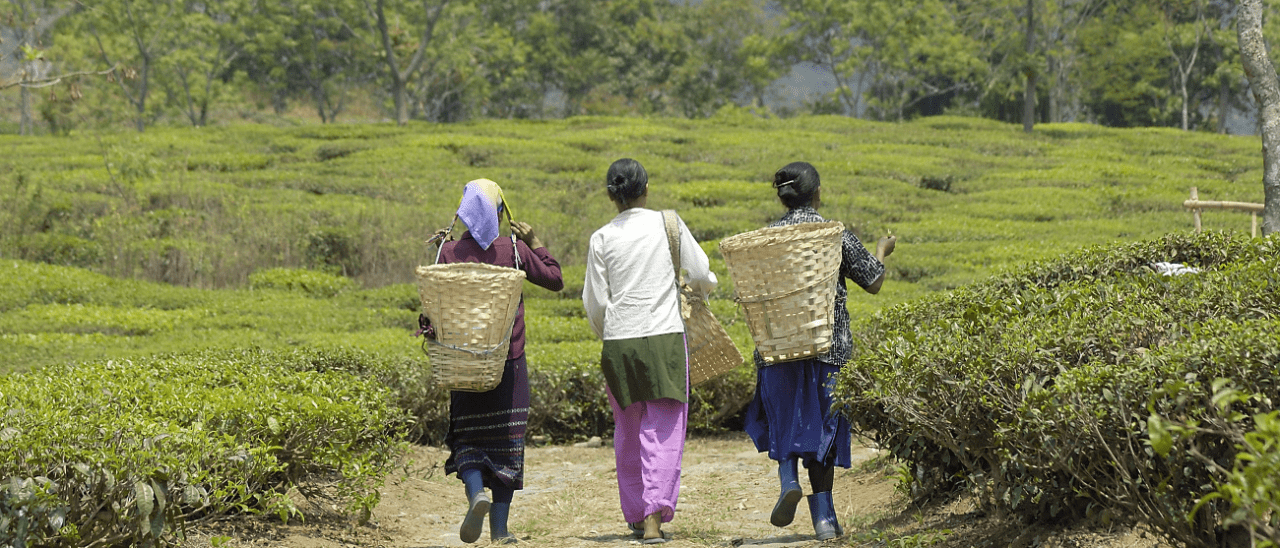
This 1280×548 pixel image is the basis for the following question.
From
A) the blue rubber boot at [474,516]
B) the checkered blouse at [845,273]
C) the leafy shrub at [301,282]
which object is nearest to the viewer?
the blue rubber boot at [474,516]

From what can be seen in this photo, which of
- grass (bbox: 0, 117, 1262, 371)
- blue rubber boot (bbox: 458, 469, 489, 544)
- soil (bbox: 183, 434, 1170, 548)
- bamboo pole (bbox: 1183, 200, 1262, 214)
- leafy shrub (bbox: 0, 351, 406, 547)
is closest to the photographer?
leafy shrub (bbox: 0, 351, 406, 547)

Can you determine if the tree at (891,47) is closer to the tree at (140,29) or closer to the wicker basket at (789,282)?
the tree at (140,29)

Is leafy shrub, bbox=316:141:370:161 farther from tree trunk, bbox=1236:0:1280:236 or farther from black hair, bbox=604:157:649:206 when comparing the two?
black hair, bbox=604:157:649:206

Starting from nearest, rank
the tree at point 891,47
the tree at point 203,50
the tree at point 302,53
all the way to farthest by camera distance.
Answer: the tree at point 203,50 → the tree at point 891,47 → the tree at point 302,53

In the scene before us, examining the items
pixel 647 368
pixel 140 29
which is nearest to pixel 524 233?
pixel 647 368

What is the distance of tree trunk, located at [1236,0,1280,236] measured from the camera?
629cm

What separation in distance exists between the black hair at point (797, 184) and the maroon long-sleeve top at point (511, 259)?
971 millimetres

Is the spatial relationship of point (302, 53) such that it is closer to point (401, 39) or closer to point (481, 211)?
point (401, 39)

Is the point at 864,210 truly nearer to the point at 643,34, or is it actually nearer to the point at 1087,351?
the point at 1087,351

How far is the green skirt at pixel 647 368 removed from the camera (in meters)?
4.09

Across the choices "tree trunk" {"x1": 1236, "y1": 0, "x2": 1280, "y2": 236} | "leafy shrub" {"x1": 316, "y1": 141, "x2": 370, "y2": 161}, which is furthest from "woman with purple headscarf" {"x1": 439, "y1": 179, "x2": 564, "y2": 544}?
"leafy shrub" {"x1": 316, "y1": 141, "x2": 370, "y2": 161}

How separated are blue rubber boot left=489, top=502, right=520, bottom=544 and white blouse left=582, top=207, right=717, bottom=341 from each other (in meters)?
0.82

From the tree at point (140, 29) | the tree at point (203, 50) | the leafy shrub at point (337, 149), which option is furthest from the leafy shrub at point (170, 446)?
the tree at point (203, 50)

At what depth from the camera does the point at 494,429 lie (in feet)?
14.1
